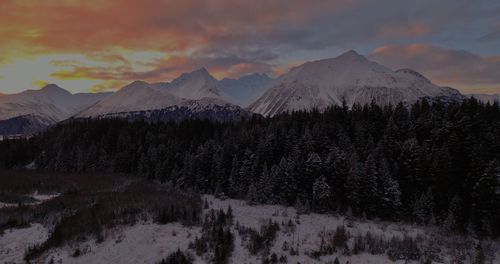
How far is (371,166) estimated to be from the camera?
4231cm

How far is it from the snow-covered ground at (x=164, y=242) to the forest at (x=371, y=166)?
5.23 metres

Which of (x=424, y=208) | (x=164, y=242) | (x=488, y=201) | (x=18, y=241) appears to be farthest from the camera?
(x=424, y=208)

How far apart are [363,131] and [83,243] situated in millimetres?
38254

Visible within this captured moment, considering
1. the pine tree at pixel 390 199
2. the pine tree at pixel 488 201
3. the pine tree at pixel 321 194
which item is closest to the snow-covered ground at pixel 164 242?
the pine tree at pixel 390 199

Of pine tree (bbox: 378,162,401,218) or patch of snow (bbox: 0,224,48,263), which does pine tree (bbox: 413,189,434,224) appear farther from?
patch of snow (bbox: 0,224,48,263)

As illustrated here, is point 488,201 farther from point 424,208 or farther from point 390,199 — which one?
point 390,199

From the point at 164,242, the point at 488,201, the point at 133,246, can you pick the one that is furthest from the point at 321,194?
the point at 133,246

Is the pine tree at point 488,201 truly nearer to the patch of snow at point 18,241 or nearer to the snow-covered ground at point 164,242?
the snow-covered ground at point 164,242

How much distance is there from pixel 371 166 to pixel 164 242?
24931 mm

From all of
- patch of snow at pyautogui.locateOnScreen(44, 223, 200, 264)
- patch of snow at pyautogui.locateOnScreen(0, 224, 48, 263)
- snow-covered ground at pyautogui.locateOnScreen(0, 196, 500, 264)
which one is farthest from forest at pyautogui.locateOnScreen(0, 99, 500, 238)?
patch of snow at pyautogui.locateOnScreen(0, 224, 48, 263)

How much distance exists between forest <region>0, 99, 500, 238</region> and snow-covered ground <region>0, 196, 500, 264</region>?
206 inches

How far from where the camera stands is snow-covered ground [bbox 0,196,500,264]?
1003 inches

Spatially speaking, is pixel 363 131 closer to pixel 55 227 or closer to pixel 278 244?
pixel 278 244

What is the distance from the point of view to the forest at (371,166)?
38.8 m
